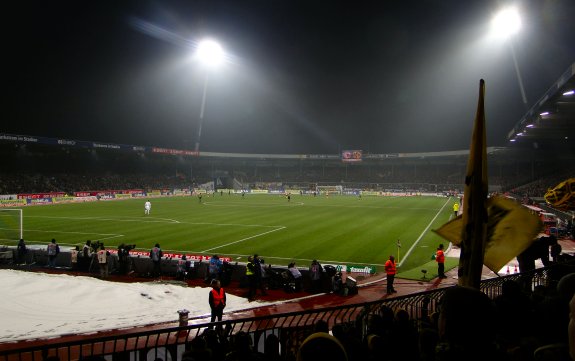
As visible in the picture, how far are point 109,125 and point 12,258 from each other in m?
65.3

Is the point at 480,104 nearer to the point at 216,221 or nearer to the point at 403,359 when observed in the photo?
the point at 403,359

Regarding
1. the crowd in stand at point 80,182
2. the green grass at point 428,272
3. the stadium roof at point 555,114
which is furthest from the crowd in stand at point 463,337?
the crowd in stand at point 80,182

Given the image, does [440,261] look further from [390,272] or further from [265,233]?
[265,233]

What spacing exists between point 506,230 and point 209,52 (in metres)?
75.7

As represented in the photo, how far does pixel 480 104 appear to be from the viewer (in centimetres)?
347

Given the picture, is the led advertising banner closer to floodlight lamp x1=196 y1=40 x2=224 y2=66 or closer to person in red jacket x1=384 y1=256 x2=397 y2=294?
floodlight lamp x1=196 y1=40 x2=224 y2=66

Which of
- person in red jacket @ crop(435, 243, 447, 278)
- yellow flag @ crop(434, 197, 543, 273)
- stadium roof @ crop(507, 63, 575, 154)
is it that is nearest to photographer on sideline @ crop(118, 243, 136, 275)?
person in red jacket @ crop(435, 243, 447, 278)

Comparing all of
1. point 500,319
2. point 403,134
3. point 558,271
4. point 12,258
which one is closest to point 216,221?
point 12,258

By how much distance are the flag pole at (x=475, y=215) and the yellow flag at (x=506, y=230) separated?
27 centimetres

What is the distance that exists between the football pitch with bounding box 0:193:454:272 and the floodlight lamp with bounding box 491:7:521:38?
72.9 ft

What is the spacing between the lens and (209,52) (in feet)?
240

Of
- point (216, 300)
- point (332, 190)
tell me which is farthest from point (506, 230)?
point (332, 190)

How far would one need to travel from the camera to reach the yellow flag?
133 inches

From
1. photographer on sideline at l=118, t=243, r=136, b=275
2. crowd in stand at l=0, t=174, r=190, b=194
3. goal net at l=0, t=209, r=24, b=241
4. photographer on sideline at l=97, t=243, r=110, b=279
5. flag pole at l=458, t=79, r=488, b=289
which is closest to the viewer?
flag pole at l=458, t=79, r=488, b=289
